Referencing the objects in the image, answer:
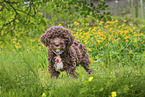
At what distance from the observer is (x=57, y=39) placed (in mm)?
2975

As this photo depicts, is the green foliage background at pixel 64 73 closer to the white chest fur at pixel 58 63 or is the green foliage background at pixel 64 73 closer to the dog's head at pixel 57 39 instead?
the white chest fur at pixel 58 63

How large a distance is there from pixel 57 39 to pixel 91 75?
2.57 ft

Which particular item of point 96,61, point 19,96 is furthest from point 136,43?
point 19,96

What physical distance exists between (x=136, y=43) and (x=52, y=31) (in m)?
3.55

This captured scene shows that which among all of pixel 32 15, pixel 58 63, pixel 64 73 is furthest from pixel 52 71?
pixel 32 15

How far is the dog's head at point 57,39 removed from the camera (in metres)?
2.95

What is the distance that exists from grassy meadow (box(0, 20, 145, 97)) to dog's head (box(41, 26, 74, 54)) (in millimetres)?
390

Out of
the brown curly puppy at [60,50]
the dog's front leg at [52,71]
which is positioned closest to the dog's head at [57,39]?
the brown curly puppy at [60,50]

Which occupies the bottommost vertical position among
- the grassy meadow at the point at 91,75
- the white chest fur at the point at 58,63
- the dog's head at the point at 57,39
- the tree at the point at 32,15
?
the grassy meadow at the point at 91,75

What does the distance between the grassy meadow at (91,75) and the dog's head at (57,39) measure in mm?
390

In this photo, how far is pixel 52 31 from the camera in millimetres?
3010

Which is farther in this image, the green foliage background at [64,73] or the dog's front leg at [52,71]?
the dog's front leg at [52,71]

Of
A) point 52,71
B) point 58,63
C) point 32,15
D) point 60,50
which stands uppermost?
point 32,15

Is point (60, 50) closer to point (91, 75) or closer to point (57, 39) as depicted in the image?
point (57, 39)
